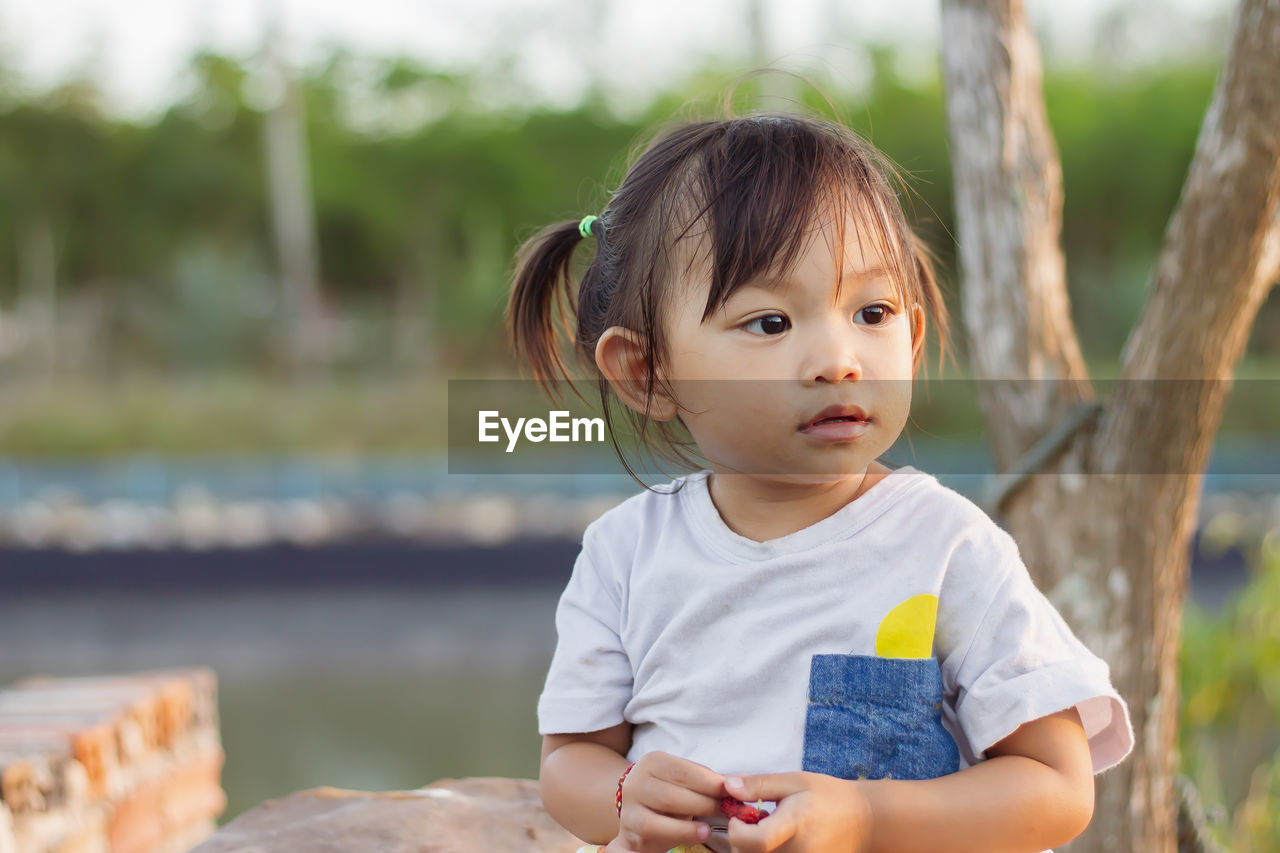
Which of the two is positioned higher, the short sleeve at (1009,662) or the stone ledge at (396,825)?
the short sleeve at (1009,662)

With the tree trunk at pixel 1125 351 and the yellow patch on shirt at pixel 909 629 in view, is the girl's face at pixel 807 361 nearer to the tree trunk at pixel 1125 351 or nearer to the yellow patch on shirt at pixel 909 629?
the yellow patch on shirt at pixel 909 629

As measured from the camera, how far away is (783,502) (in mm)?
1063

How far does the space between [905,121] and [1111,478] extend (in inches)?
490

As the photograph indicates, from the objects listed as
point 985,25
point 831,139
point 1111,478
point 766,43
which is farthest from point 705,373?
point 766,43

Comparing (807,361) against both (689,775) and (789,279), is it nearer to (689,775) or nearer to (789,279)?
(789,279)

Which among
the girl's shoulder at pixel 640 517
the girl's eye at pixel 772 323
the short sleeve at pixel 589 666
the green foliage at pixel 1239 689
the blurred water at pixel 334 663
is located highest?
the girl's eye at pixel 772 323

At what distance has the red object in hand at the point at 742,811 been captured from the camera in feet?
2.96

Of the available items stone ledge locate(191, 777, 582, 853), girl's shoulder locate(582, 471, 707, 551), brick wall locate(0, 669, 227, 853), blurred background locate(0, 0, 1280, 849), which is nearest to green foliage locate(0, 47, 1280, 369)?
blurred background locate(0, 0, 1280, 849)

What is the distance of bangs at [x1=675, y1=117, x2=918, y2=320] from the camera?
967 millimetres

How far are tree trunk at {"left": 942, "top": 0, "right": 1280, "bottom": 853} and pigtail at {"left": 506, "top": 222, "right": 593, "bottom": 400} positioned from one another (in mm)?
827

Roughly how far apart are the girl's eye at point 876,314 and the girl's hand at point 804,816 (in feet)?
1.14

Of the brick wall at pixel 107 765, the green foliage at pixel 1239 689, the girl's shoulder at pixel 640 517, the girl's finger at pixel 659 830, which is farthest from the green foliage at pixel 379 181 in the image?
the girl's finger at pixel 659 830

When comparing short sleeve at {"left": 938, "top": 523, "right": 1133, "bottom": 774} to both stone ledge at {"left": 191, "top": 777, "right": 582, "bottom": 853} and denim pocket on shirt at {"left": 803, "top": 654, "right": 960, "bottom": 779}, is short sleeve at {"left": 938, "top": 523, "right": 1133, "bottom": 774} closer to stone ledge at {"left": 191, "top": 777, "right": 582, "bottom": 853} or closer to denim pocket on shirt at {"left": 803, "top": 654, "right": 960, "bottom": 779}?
denim pocket on shirt at {"left": 803, "top": 654, "right": 960, "bottom": 779}

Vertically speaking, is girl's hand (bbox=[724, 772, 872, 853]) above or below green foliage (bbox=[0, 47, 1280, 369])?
below
